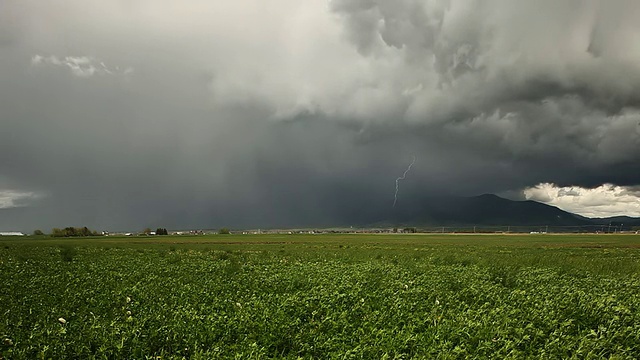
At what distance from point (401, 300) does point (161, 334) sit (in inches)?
309

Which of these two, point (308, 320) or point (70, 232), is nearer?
point (308, 320)

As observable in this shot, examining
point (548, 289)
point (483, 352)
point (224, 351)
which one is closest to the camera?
point (224, 351)

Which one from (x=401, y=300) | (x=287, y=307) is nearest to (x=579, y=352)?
(x=401, y=300)

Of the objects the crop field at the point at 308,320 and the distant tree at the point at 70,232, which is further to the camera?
the distant tree at the point at 70,232

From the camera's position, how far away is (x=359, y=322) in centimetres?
1162

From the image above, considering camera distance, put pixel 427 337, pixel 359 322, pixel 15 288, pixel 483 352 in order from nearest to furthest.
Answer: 1. pixel 483 352
2. pixel 427 337
3. pixel 359 322
4. pixel 15 288

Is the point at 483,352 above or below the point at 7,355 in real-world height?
below

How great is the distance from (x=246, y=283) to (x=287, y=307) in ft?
18.6

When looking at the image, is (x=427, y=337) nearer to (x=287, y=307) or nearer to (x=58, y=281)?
(x=287, y=307)

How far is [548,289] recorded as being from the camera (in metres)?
16.4

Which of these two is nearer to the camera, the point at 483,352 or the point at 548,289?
the point at 483,352

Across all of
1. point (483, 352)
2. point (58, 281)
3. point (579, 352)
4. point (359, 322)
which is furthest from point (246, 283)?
point (579, 352)

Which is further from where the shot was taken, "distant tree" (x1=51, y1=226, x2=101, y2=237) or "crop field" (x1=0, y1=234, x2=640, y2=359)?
"distant tree" (x1=51, y1=226, x2=101, y2=237)

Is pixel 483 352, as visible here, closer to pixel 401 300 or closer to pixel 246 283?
pixel 401 300
